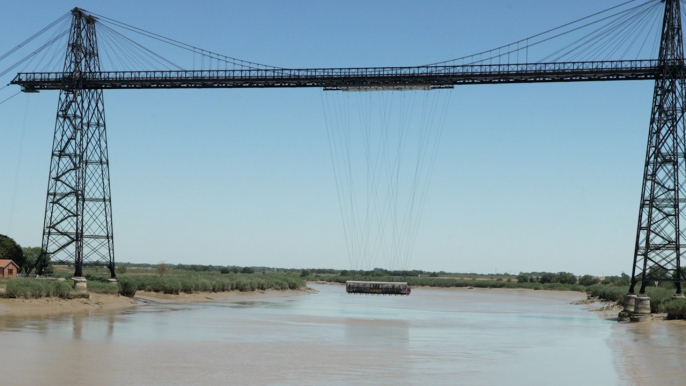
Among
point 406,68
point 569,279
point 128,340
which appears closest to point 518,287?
point 569,279

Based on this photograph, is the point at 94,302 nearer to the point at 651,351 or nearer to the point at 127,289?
the point at 127,289

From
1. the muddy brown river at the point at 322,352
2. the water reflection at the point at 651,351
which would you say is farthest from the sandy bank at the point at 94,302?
the water reflection at the point at 651,351

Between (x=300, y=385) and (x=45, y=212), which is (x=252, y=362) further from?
(x=45, y=212)

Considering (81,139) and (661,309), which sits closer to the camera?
(661,309)

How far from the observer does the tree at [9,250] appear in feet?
226

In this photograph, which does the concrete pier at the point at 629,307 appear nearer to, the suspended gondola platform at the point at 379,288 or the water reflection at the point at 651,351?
the water reflection at the point at 651,351

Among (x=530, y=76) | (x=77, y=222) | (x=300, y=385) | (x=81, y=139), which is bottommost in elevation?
(x=300, y=385)

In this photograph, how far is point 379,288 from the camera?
92188mm

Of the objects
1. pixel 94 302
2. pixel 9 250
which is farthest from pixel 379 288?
pixel 94 302

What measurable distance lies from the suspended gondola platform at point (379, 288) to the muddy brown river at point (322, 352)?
156 ft

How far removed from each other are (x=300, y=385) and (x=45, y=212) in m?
34.4

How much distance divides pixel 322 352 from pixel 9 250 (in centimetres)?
5227

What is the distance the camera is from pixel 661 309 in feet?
135

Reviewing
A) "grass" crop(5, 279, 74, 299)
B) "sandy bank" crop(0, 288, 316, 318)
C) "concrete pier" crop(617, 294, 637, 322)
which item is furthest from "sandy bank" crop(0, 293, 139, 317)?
"concrete pier" crop(617, 294, 637, 322)
